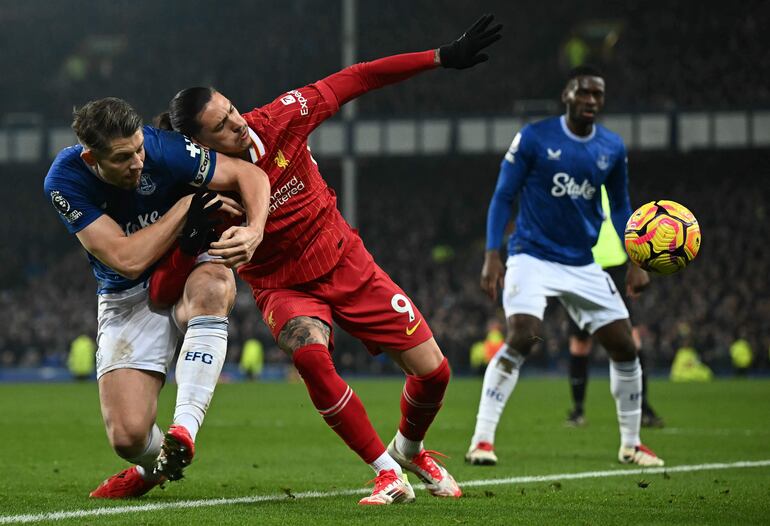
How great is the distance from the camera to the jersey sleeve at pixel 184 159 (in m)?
4.95

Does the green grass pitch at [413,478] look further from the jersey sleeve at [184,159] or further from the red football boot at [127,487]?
the jersey sleeve at [184,159]

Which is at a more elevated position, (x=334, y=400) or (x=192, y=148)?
(x=192, y=148)

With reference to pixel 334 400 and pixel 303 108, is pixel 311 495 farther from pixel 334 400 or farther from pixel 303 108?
pixel 303 108

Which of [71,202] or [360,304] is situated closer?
[71,202]

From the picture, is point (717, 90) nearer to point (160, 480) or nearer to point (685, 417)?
point (685, 417)

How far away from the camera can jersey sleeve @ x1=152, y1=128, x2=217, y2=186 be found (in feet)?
16.2

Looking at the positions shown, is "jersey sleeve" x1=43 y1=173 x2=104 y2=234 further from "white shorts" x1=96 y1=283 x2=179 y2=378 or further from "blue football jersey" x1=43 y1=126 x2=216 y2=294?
"white shorts" x1=96 y1=283 x2=179 y2=378

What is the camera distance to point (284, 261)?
538 cm

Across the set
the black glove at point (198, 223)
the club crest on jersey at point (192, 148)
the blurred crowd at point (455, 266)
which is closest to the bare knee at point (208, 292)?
the black glove at point (198, 223)

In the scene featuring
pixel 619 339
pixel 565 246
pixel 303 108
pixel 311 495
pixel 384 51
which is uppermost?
pixel 384 51

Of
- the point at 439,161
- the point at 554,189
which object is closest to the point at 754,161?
the point at 439,161

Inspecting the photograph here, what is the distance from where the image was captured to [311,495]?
17.6 ft

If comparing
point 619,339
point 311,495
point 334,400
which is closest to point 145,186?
point 334,400

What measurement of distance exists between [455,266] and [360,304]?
30.8 metres
